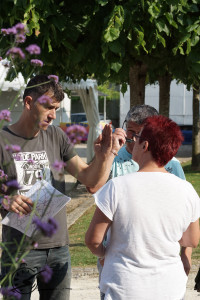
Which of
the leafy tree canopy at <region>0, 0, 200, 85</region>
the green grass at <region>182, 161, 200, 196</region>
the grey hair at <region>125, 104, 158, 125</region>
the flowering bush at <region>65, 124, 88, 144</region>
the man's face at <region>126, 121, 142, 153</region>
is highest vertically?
the leafy tree canopy at <region>0, 0, 200, 85</region>

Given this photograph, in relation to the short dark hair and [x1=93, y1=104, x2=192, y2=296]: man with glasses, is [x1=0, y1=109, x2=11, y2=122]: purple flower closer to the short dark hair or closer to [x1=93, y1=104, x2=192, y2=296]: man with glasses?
the short dark hair

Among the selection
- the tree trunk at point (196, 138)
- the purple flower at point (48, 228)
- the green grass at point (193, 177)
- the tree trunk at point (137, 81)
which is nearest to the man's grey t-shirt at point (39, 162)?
the purple flower at point (48, 228)

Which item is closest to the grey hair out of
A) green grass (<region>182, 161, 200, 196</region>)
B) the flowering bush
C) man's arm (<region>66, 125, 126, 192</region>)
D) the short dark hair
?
man's arm (<region>66, 125, 126, 192</region>)

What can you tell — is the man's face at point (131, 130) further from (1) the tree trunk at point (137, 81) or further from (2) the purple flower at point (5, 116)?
(1) the tree trunk at point (137, 81)

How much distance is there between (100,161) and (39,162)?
1.00 feet

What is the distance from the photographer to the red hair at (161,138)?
2695 millimetres

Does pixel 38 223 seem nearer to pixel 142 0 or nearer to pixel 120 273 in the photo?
pixel 120 273

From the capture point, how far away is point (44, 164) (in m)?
3.21

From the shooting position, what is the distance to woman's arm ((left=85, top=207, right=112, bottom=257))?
8.76 ft

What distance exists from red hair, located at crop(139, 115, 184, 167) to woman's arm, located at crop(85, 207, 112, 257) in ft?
1.09

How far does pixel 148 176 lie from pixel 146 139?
0.16m

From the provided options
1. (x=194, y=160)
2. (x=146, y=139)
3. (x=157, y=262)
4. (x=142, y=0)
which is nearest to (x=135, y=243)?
(x=157, y=262)

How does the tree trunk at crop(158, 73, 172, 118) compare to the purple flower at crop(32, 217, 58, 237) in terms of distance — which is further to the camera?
the tree trunk at crop(158, 73, 172, 118)

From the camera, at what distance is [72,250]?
752cm
